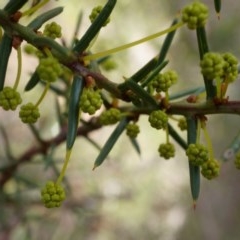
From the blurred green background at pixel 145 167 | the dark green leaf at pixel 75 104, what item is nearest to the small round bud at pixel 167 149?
the dark green leaf at pixel 75 104

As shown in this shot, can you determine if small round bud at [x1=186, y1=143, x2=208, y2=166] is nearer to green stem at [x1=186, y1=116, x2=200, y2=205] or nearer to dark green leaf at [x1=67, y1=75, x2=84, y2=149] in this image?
green stem at [x1=186, y1=116, x2=200, y2=205]

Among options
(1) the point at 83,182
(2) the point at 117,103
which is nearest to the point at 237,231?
(1) the point at 83,182

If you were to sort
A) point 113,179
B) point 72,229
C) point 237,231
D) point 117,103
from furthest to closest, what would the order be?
1. point 237,231
2. point 113,179
3. point 72,229
4. point 117,103

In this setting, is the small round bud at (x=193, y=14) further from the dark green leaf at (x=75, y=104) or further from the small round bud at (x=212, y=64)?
the dark green leaf at (x=75, y=104)

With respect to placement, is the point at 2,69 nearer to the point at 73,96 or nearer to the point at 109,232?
the point at 73,96

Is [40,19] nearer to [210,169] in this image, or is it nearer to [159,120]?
[159,120]

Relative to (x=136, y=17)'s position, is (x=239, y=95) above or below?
below
